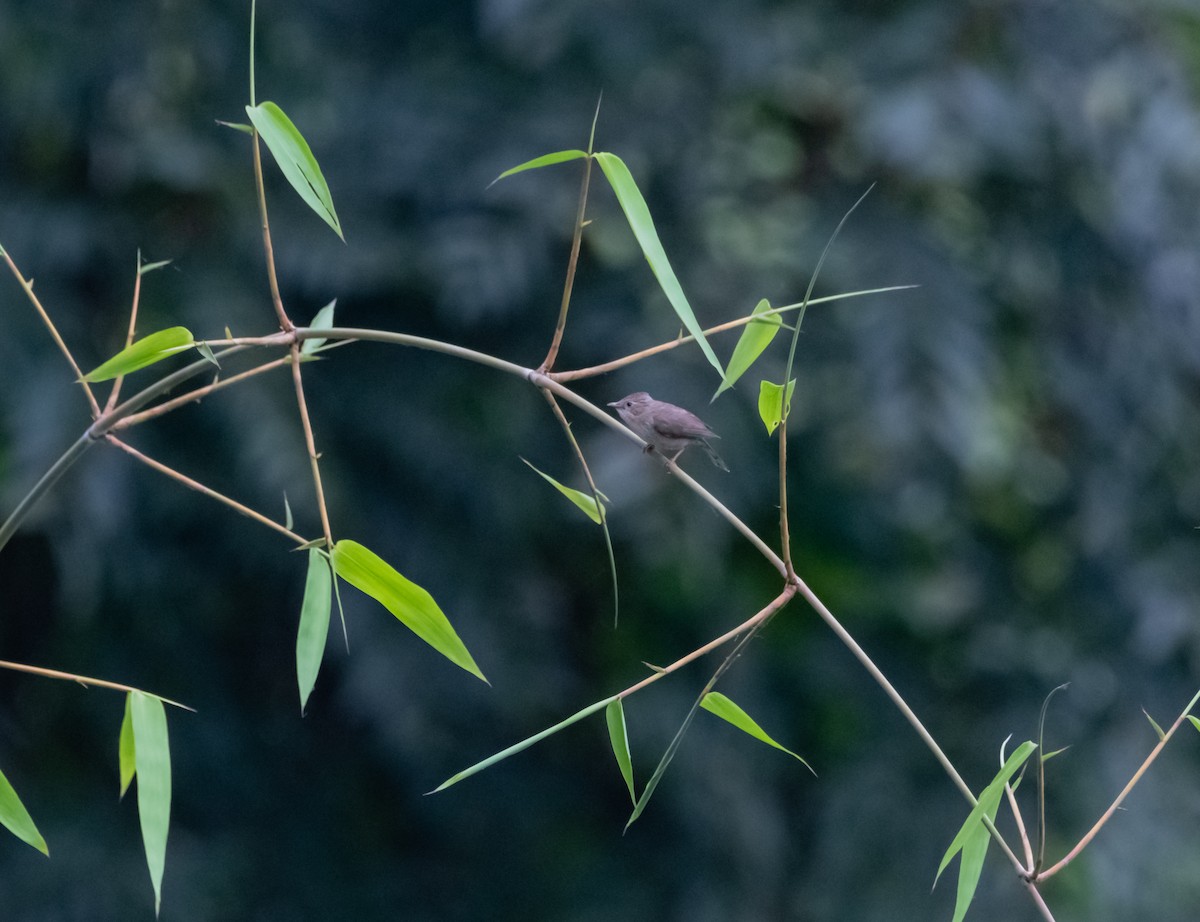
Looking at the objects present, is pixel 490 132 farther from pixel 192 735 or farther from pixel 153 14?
pixel 192 735

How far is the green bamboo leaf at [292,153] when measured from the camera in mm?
892

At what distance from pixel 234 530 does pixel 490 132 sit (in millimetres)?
872

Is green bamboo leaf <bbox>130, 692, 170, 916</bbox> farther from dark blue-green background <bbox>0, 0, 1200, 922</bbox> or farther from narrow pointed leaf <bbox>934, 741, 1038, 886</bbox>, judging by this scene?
dark blue-green background <bbox>0, 0, 1200, 922</bbox>

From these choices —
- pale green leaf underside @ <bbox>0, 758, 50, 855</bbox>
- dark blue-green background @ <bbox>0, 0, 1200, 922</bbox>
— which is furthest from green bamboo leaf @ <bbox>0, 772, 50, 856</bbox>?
dark blue-green background @ <bbox>0, 0, 1200, 922</bbox>

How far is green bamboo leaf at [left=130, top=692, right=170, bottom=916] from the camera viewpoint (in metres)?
0.92

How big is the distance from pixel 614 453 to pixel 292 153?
4.30ft

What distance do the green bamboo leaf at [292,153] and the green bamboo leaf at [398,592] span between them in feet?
0.68

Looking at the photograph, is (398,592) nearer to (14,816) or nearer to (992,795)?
(14,816)

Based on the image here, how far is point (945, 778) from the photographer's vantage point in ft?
9.14

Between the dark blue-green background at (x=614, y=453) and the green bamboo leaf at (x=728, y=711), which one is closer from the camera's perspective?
the green bamboo leaf at (x=728, y=711)

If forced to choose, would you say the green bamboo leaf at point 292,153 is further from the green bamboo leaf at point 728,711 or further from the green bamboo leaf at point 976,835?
the green bamboo leaf at point 976,835

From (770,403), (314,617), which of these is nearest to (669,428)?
(770,403)

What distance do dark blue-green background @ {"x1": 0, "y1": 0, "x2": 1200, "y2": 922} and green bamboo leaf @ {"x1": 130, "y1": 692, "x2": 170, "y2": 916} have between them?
1.26 m

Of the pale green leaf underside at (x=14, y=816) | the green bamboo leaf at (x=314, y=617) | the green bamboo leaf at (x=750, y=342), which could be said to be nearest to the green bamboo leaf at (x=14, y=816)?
the pale green leaf underside at (x=14, y=816)
